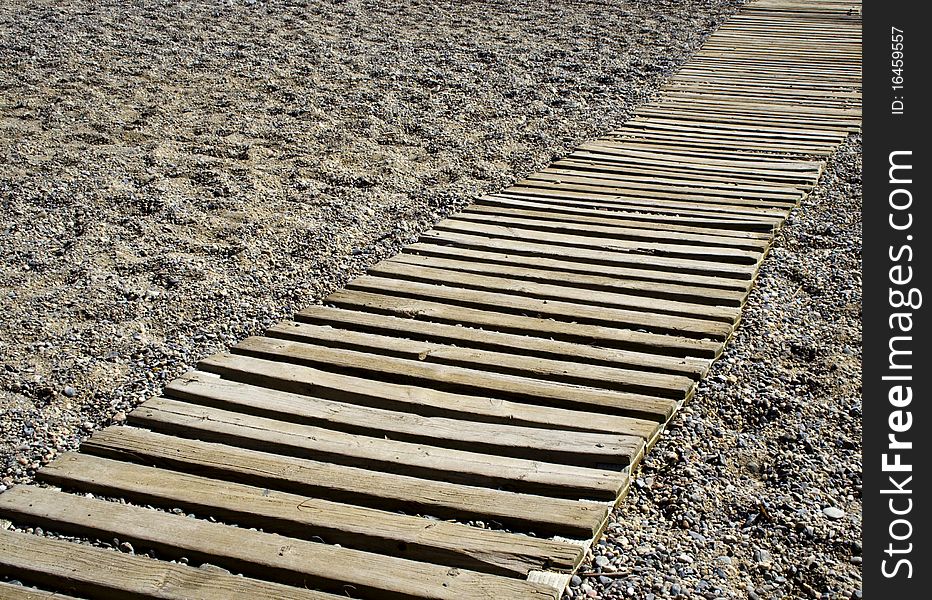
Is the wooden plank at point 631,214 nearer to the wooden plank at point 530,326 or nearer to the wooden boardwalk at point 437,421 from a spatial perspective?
the wooden boardwalk at point 437,421

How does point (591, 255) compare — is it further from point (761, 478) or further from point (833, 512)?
point (833, 512)

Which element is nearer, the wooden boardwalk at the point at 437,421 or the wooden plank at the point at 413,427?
the wooden boardwalk at the point at 437,421

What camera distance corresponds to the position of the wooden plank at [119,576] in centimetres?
197

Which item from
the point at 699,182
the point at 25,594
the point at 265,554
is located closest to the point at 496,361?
the point at 265,554

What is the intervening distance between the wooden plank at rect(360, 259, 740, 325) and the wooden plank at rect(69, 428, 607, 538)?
1.05 m

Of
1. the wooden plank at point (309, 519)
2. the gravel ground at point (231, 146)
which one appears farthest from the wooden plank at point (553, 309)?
the wooden plank at point (309, 519)

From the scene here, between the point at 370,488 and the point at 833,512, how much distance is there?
1.11 meters

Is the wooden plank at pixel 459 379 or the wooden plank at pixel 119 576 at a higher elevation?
the wooden plank at pixel 459 379

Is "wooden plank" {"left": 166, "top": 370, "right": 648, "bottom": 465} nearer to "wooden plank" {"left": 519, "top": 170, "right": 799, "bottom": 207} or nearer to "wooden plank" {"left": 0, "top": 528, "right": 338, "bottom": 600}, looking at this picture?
"wooden plank" {"left": 0, "top": 528, "right": 338, "bottom": 600}

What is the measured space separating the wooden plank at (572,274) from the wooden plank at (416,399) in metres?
0.76

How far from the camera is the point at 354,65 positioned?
6223 mm

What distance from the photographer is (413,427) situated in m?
2.53

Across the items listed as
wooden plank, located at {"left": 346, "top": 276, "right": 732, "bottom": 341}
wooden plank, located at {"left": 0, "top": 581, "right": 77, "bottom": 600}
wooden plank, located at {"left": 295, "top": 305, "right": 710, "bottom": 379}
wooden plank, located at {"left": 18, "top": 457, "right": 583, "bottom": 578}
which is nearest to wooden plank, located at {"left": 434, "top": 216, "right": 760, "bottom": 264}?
wooden plank, located at {"left": 346, "top": 276, "right": 732, "bottom": 341}

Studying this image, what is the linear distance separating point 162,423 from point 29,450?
34cm
